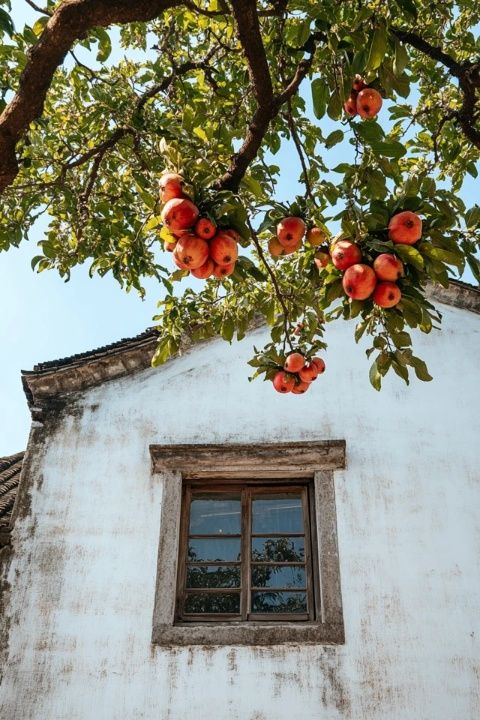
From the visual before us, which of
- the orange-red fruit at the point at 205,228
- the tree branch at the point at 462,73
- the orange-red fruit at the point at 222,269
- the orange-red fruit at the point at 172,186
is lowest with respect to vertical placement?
the orange-red fruit at the point at 222,269

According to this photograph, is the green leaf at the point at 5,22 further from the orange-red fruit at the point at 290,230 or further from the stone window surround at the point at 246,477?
the stone window surround at the point at 246,477

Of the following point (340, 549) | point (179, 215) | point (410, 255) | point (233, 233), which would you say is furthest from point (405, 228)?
point (340, 549)

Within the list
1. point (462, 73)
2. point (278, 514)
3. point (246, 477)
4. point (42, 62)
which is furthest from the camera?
point (246, 477)

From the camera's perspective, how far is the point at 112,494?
6.07 meters

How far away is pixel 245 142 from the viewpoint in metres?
3.87

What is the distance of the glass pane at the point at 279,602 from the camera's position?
5629mm

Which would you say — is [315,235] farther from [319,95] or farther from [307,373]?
[307,373]

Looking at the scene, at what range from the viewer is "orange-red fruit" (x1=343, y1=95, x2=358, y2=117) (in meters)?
3.82

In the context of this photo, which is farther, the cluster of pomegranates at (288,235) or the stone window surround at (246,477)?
the stone window surround at (246,477)

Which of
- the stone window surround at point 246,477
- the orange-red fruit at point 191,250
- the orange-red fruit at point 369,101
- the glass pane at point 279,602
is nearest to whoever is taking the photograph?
the orange-red fruit at point 191,250

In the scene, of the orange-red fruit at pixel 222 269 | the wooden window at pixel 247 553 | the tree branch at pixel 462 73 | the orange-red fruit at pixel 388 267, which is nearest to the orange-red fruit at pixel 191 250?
the orange-red fruit at pixel 222 269

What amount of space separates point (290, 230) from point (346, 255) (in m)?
0.50

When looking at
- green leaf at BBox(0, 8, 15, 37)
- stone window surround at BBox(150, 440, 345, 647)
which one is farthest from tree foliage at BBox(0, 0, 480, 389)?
stone window surround at BBox(150, 440, 345, 647)

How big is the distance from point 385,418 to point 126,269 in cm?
271
